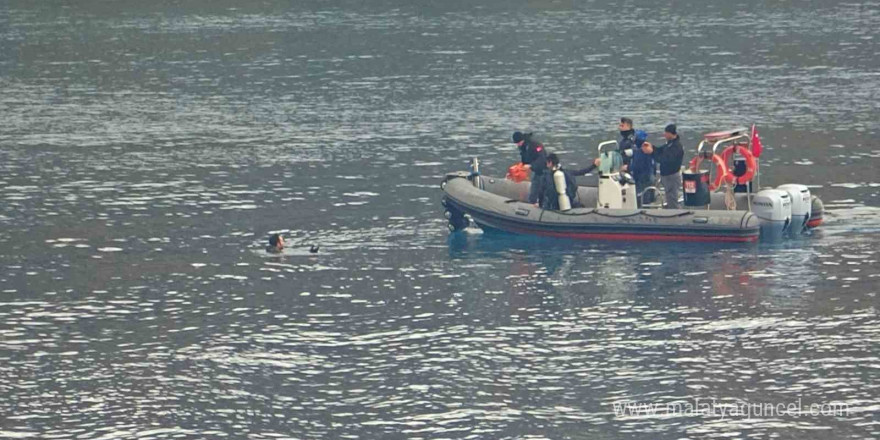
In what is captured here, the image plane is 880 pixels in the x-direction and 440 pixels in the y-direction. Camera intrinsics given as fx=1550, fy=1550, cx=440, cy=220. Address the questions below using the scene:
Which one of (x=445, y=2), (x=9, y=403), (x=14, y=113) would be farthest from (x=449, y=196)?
(x=445, y=2)

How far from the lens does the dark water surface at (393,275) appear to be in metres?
25.6

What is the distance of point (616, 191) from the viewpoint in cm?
3675

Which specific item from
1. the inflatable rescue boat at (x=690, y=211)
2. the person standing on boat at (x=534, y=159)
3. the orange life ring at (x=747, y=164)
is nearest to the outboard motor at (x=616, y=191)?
the inflatable rescue boat at (x=690, y=211)

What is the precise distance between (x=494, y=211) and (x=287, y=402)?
1280 centimetres

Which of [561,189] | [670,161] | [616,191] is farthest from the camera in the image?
[561,189]

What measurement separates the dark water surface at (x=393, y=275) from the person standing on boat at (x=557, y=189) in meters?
0.94

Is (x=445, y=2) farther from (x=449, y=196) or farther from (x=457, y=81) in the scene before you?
(x=449, y=196)

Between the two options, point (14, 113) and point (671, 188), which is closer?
point (671, 188)

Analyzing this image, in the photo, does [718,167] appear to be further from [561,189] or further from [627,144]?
[561,189]

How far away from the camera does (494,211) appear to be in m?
37.5

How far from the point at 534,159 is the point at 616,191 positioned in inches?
88.2

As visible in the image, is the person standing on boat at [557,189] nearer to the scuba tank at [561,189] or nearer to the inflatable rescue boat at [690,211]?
the scuba tank at [561,189]

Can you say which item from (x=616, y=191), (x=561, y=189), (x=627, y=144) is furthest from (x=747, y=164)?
(x=561, y=189)

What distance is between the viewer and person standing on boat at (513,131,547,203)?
3738 cm
